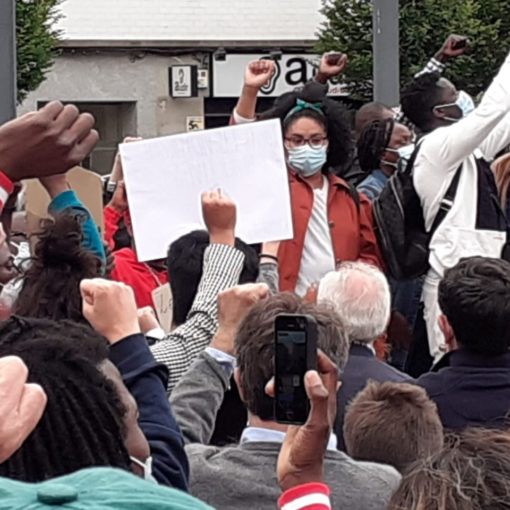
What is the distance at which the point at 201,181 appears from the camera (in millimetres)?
5051

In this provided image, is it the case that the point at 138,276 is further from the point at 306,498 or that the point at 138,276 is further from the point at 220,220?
the point at 306,498

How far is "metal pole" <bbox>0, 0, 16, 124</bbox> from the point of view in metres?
6.19

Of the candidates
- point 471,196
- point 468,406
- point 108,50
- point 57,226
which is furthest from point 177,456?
point 108,50

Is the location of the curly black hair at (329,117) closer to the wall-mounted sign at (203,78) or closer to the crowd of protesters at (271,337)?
the crowd of protesters at (271,337)

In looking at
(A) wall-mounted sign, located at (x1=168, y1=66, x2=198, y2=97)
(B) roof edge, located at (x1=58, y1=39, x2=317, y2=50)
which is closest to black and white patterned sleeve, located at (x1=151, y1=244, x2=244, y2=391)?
(B) roof edge, located at (x1=58, y1=39, x2=317, y2=50)

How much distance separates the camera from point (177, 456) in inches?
106

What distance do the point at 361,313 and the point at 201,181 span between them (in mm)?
1011

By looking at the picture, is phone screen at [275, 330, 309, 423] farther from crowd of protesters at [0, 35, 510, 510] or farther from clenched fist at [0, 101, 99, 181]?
clenched fist at [0, 101, 99, 181]

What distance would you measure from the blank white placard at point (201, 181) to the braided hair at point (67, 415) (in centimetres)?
259

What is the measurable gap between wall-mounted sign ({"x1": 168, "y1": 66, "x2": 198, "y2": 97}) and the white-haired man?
20294 mm

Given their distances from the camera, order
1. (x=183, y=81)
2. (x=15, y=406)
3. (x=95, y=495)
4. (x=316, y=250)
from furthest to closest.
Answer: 1. (x=183, y=81)
2. (x=316, y=250)
3. (x=15, y=406)
4. (x=95, y=495)

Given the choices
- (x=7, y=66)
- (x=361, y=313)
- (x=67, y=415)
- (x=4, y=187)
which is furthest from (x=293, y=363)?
(x=7, y=66)

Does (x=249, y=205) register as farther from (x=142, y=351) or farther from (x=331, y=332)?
(x=142, y=351)

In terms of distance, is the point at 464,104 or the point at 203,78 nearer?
the point at 464,104
